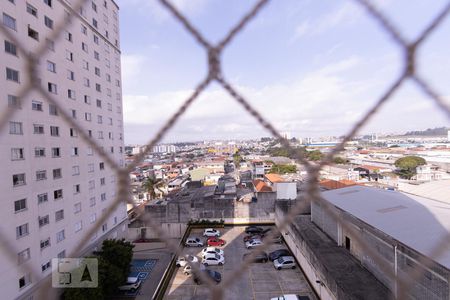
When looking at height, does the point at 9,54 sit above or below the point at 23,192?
above

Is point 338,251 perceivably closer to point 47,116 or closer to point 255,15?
point 255,15

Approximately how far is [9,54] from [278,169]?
16.3 m

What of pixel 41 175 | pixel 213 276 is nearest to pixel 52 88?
pixel 41 175

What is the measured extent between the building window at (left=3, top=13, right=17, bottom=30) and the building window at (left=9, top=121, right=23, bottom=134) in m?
1.43

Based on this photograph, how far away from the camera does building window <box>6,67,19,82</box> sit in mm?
3706

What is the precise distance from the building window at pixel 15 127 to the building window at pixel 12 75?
0.64 m

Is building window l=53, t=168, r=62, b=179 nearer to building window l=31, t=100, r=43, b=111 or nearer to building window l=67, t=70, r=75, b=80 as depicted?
building window l=31, t=100, r=43, b=111

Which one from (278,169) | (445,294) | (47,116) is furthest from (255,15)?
(278,169)

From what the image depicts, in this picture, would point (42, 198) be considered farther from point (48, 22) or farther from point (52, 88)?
point (48, 22)

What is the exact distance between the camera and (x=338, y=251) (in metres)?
4.70

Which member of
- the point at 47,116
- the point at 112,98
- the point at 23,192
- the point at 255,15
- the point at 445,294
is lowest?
the point at 445,294

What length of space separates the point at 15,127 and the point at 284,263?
5427 mm

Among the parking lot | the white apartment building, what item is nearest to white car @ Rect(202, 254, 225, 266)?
the parking lot

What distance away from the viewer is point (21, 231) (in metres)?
3.83
